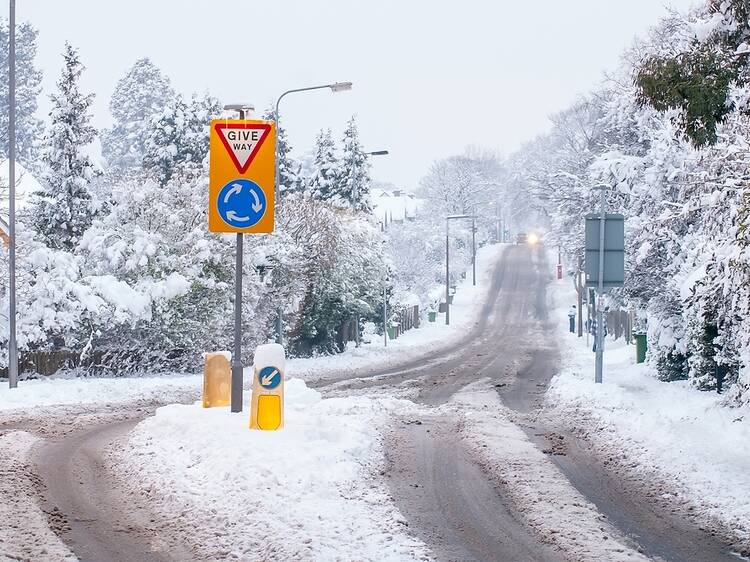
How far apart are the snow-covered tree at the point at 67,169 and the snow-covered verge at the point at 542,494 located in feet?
66.0

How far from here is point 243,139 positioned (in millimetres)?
11805

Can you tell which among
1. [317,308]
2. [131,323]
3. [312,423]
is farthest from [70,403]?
[317,308]

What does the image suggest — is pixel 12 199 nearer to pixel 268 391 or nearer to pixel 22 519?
pixel 268 391

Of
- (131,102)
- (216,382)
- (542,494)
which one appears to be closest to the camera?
(542,494)

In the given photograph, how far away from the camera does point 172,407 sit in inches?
503

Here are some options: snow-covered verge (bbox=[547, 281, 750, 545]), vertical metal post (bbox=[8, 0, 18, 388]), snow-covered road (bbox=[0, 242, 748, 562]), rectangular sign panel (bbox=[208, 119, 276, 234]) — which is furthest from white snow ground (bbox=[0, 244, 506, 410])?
snow-covered verge (bbox=[547, 281, 750, 545])

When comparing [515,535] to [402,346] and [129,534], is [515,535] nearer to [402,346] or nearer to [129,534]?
[129,534]

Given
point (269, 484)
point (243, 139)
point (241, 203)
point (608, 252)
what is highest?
point (243, 139)

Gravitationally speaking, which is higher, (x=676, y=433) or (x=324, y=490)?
(x=324, y=490)

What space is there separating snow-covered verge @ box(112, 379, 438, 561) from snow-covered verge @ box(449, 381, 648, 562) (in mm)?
1324

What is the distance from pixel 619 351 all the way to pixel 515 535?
31657 mm

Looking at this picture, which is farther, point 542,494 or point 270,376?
point 270,376

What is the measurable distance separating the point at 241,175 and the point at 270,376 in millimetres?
2884

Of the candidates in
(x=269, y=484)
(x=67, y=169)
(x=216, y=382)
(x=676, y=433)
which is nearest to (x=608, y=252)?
(x=676, y=433)
